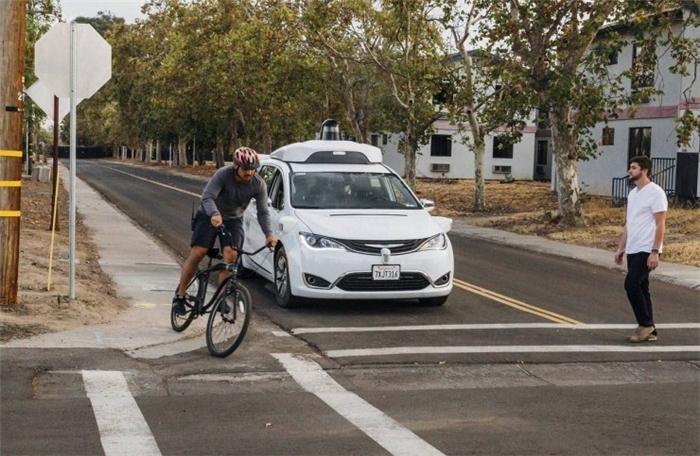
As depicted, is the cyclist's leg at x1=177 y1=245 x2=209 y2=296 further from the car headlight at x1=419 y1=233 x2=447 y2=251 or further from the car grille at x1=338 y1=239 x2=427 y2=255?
the car headlight at x1=419 y1=233 x2=447 y2=251

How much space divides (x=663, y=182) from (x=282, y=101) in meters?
22.4

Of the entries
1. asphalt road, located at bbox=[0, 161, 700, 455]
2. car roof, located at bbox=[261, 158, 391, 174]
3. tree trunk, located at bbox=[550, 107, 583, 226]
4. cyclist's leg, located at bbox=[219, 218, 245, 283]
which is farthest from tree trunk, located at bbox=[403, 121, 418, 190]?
cyclist's leg, located at bbox=[219, 218, 245, 283]

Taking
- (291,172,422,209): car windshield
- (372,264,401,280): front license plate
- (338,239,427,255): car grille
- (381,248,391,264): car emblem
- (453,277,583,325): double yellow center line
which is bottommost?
(453,277,583,325): double yellow center line

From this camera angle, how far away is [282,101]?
163 ft

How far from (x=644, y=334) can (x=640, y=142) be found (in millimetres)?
26795

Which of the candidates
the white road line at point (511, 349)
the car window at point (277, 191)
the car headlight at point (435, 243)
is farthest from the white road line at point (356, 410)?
the car window at point (277, 191)

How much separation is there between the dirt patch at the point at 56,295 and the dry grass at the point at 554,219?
1099cm

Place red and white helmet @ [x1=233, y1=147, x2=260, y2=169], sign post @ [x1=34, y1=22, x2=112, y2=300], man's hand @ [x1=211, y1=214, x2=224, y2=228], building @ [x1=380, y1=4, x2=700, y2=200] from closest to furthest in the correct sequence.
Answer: man's hand @ [x1=211, y1=214, x2=224, y2=228] < red and white helmet @ [x1=233, y1=147, x2=260, y2=169] < sign post @ [x1=34, y1=22, x2=112, y2=300] < building @ [x1=380, y1=4, x2=700, y2=200]

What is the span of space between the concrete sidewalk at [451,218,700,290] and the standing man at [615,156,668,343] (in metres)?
5.48

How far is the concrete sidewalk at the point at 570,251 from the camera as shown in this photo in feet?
53.9

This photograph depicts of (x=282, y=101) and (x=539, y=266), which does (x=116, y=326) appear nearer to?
(x=539, y=266)

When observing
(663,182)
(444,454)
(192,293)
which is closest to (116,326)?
(192,293)

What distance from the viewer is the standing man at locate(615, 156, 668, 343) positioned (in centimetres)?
1017

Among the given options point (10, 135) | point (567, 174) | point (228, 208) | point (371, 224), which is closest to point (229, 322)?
point (228, 208)
